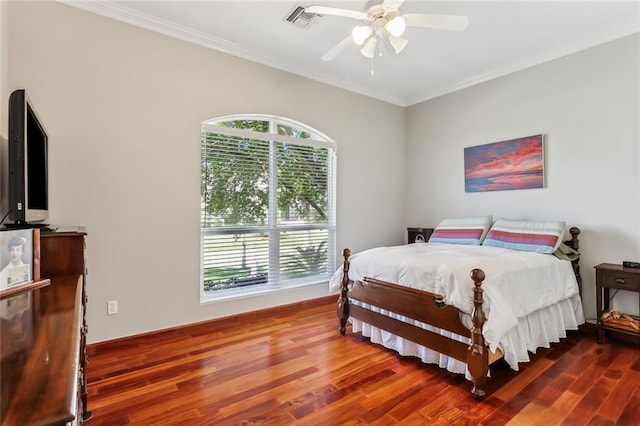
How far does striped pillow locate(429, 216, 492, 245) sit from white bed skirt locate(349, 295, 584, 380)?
0.99 m

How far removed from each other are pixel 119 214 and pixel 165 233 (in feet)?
1.31

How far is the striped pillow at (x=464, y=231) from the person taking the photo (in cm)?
359

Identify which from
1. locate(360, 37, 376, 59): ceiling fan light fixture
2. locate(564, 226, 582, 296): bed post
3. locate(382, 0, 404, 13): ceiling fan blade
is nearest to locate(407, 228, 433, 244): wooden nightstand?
locate(564, 226, 582, 296): bed post

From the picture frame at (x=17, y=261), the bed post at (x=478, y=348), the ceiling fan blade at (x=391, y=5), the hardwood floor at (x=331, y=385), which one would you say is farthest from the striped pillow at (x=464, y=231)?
the picture frame at (x=17, y=261)

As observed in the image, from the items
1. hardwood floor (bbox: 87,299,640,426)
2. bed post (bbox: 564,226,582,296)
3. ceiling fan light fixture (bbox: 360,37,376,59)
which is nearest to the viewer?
hardwood floor (bbox: 87,299,640,426)

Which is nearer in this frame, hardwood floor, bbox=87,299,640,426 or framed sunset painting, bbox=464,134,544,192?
hardwood floor, bbox=87,299,640,426

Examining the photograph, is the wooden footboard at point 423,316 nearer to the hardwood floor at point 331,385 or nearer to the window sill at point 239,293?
the hardwood floor at point 331,385

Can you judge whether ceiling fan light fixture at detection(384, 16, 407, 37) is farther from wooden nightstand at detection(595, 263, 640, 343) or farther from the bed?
wooden nightstand at detection(595, 263, 640, 343)

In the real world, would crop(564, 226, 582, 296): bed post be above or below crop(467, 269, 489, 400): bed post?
above

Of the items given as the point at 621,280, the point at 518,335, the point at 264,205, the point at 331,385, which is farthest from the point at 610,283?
the point at 264,205

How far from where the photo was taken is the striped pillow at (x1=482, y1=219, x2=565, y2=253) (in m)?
3.00

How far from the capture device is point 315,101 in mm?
3943

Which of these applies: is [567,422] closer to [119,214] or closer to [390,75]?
[119,214]

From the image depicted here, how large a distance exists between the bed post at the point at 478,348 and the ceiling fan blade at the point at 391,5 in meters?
1.75
